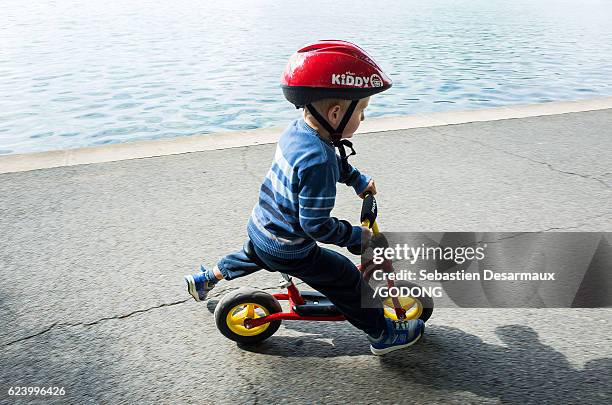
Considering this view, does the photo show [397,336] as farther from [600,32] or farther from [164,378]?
[600,32]

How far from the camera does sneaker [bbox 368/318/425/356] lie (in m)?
3.06

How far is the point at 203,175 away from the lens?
5.66 metres

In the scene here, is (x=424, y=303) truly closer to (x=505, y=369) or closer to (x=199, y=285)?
(x=505, y=369)

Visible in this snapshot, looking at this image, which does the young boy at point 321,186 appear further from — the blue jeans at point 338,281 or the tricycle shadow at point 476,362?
the tricycle shadow at point 476,362

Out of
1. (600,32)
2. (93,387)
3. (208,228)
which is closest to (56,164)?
(208,228)

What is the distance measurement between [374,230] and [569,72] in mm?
14579

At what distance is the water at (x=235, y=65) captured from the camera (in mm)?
11219

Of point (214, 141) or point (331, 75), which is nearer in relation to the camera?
point (331, 75)

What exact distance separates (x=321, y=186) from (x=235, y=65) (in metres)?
15.0

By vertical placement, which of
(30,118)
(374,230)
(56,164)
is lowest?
(30,118)

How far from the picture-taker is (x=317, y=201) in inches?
104

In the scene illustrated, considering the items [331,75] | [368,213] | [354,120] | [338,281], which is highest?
[331,75]

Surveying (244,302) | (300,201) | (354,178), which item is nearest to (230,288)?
(244,302)

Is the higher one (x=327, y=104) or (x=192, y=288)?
(x=327, y=104)
